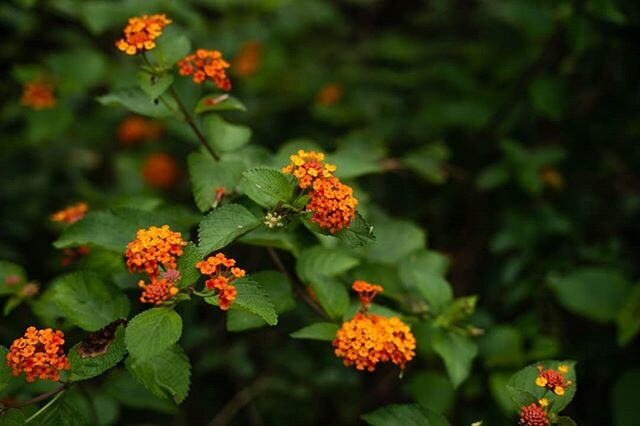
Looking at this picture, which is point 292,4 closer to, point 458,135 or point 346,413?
point 458,135

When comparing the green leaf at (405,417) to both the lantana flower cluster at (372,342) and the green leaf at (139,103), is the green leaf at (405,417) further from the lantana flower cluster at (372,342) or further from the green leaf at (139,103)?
the green leaf at (139,103)

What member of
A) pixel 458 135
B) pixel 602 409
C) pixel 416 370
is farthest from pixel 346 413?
pixel 458 135

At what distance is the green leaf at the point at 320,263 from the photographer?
1.95 m

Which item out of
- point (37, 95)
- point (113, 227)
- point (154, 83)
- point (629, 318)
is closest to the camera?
point (154, 83)

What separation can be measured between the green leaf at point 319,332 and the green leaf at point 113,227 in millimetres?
459

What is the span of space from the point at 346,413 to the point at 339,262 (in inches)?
43.0

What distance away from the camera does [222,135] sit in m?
2.07

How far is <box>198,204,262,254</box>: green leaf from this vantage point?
153 cm

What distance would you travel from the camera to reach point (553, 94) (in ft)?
9.78

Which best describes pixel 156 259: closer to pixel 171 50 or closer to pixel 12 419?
pixel 12 419

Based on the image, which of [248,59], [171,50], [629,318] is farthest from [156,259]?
[248,59]

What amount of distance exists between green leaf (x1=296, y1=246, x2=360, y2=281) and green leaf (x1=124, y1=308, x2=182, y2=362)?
1.70ft

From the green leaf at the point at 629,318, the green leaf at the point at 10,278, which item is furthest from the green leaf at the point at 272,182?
the green leaf at the point at 629,318

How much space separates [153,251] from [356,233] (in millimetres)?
460
